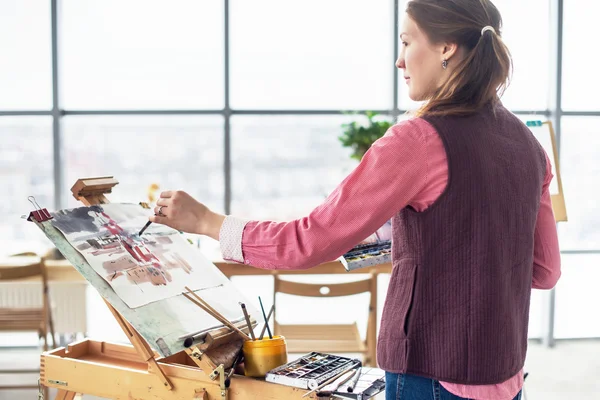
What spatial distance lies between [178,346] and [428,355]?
2.14 feet

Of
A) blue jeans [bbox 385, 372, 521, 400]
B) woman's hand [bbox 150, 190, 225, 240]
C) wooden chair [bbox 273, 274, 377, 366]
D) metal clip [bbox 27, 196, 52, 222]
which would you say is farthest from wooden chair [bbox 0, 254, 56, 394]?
blue jeans [bbox 385, 372, 521, 400]

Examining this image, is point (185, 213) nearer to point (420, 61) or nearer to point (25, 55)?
point (420, 61)

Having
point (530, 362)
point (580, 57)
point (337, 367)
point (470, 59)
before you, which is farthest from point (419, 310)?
point (580, 57)

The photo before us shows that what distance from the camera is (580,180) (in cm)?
475

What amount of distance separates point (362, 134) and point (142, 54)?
5.28 feet

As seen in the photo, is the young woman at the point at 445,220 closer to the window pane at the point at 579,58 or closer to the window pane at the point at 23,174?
the window pane at the point at 23,174

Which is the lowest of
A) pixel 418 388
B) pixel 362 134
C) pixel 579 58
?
pixel 418 388

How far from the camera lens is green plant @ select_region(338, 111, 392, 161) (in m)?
4.18

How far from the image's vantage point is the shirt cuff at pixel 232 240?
1.26m

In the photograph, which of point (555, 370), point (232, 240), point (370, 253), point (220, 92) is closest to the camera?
point (232, 240)

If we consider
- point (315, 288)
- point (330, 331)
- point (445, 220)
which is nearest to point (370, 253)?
point (445, 220)

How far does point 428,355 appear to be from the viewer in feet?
3.86

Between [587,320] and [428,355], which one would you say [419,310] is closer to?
[428,355]

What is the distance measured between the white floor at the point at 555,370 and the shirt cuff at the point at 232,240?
2588mm
